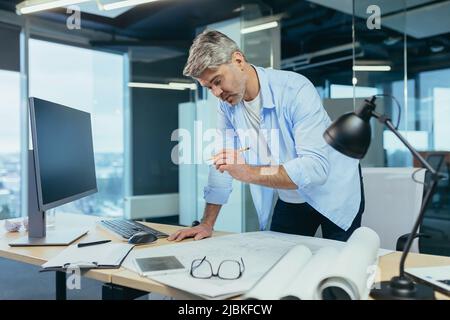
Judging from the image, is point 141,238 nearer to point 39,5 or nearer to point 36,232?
point 36,232

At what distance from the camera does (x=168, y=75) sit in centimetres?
595

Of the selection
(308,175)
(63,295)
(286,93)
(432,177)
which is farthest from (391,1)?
(63,295)

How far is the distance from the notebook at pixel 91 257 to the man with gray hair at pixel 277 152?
25 cm

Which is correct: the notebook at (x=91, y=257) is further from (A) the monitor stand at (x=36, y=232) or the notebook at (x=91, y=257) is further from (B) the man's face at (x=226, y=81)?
(B) the man's face at (x=226, y=81)

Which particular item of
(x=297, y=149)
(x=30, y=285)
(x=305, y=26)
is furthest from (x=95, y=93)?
(x=297, y=149)

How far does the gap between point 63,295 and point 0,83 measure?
3793 millimetres

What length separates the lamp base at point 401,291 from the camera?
0.87 metres

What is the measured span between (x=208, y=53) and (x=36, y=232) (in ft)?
3.19

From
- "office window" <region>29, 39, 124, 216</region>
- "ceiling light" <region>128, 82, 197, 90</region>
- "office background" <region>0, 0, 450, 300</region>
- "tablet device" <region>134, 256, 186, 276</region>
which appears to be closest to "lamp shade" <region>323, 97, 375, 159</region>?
"tablet device" <region>134, 256, 186, 276</region>

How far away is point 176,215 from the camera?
6.09m

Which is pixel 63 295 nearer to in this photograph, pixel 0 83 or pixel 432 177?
pixel 432 177

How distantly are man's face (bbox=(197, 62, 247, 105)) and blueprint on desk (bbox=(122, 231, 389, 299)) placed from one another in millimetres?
554

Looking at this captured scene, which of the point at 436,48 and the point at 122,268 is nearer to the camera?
the point at 122,268

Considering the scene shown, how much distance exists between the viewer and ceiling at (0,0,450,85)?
4547 millimetres
